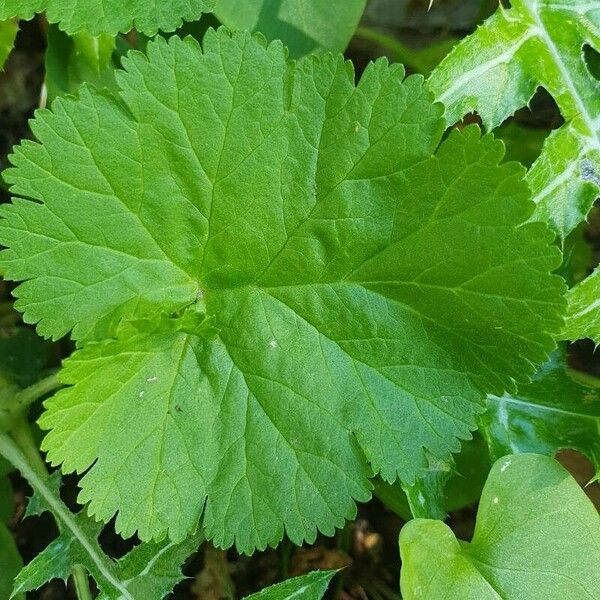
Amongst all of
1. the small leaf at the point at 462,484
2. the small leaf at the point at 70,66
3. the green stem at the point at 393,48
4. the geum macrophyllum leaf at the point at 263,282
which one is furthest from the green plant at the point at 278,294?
the green stem at the point at 393,48

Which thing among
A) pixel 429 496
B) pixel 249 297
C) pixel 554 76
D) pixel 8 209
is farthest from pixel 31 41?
pixel 429 496

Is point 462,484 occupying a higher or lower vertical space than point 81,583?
higher

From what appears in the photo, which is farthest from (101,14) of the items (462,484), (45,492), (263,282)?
(462,484)

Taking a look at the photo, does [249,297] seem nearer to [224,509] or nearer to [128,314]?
[128,314]

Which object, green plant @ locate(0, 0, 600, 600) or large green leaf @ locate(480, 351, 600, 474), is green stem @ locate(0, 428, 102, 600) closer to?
green plant @ locate(0, 0, 600, 600)

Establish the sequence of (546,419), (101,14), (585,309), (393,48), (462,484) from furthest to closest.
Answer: (393,48) → (462,484) → (546,419) → (585,309) → (101,14)

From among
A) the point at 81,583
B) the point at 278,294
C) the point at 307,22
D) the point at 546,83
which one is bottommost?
the point at 81,583

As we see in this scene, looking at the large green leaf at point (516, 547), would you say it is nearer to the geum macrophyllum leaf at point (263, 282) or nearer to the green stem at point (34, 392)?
the geum macrophyllum leaf at point (263, 282)

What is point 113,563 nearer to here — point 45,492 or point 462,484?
point 45,492
